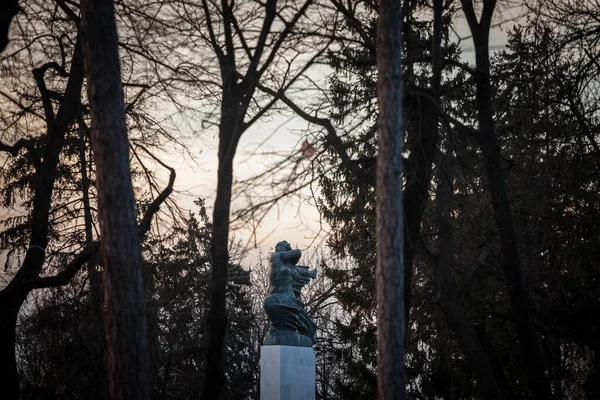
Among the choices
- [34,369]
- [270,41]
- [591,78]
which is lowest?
[34,369]

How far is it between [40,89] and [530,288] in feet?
36.8

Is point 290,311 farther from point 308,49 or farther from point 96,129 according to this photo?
point 96,129

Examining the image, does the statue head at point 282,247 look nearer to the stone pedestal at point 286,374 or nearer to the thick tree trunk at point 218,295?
the stone pedestal at point 286,374

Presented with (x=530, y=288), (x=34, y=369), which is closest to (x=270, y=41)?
(x=530, y=288)

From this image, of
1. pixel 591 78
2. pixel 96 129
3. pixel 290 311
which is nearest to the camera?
pixel 96 129

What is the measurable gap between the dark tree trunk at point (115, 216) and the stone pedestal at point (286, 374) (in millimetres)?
6456

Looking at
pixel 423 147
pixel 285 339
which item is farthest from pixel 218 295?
pixel 423 147

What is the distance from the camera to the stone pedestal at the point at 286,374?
1473 centimetres

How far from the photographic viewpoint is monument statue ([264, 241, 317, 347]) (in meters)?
15.1

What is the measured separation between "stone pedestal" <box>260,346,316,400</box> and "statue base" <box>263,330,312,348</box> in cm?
9

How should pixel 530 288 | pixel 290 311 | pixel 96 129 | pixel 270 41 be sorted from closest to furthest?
1. pixel 96 129
2. pixel 270 41
3. pixel 290 311
4. pixel 530 288

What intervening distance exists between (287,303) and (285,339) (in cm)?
70

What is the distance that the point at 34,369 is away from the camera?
69.4 ft

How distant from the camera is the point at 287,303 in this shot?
15.3 m
